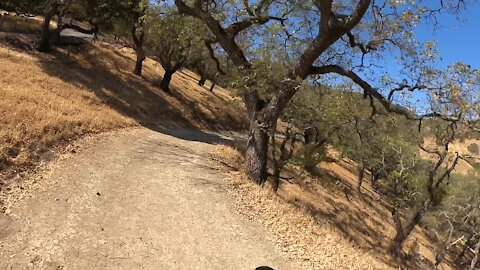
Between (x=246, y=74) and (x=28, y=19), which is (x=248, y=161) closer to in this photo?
(x=246, y=74)

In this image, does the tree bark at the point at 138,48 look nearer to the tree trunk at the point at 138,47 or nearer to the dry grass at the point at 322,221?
the tree trunk at the point at 138,47

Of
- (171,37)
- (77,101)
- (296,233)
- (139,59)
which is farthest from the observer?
(139,59)

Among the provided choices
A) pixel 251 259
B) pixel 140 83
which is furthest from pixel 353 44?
pixel 140 83

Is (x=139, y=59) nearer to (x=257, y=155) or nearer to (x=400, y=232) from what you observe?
(x=257, y=155)

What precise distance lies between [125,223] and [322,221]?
909 centimetres

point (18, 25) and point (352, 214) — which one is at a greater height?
point (18, 25)

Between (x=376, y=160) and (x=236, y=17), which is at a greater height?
(x=236, y=17)

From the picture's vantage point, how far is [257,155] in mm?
13070

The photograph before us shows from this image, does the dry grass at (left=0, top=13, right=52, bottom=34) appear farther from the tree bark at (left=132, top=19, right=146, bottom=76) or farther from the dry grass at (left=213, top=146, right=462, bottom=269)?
the dry grass at (left=213, top=146, right=462, bottom=269)

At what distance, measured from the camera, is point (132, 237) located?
771 cm

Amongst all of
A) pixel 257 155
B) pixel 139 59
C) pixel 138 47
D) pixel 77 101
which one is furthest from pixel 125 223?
pixel 139 59

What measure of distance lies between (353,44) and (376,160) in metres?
20.3

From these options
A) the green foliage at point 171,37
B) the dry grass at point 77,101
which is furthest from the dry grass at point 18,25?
the green foliage at point 171,37

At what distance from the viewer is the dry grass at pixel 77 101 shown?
10602 mm
